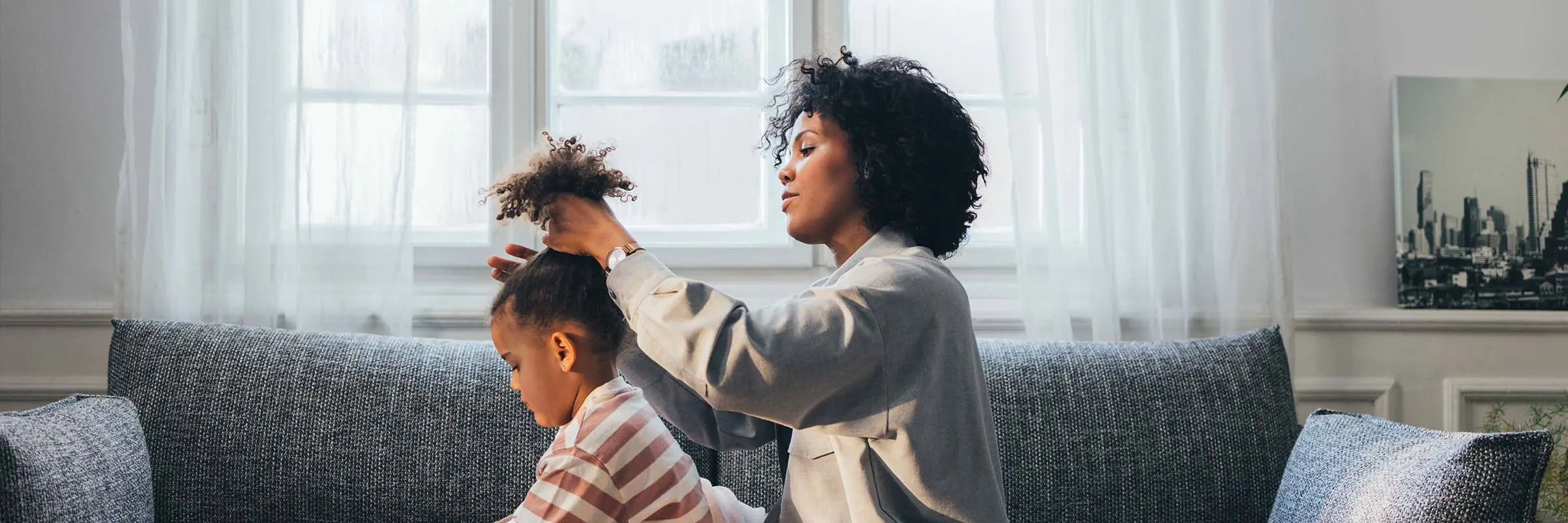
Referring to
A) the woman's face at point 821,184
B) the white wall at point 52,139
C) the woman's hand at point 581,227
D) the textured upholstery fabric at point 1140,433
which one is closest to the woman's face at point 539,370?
the woman's hand at point 581,227

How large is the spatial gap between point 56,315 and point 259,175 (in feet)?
1.69

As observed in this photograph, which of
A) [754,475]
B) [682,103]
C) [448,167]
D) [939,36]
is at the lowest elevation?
[754,475]

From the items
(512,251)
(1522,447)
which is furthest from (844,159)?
(1522,447)

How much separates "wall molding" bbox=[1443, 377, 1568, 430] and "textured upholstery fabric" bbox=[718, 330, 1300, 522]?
0.69 m

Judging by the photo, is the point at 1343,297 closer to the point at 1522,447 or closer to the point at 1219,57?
the point at 1219,57

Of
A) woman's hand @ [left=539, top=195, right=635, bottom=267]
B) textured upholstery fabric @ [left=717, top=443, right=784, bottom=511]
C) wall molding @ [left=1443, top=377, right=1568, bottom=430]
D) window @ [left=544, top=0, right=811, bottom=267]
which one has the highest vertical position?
window @ [left=544, top=0, right=811, bottom=267]

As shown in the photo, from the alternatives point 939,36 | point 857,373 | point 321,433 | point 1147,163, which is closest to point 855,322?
point 857,373

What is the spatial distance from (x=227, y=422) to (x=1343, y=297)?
2133 millimetres

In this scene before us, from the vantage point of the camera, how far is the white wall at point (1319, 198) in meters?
2.22

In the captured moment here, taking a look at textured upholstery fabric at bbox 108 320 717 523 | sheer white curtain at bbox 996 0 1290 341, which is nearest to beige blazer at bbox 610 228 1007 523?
textured upholstery fabric at bbox 108 320 717 523

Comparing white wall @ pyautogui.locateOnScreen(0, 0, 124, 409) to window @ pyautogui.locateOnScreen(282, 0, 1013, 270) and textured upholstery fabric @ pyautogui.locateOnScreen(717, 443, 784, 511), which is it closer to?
window @ pyautogui.locateOnScreen(282, 0, 1013, 270)

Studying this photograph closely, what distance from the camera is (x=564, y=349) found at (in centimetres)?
129

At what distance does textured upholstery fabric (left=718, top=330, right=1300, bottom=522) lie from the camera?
172cm

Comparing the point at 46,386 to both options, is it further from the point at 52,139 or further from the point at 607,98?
the point at 607,98
